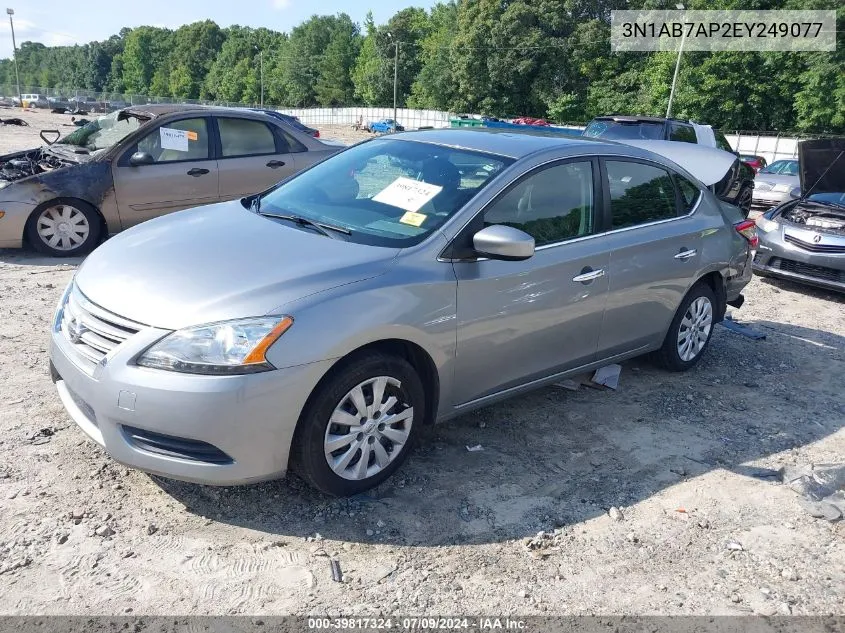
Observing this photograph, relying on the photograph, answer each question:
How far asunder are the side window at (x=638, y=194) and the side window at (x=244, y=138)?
5033 millimetres

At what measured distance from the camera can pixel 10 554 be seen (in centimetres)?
272

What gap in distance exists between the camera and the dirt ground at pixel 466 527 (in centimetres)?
267

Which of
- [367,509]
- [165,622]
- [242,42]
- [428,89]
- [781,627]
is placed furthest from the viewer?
[242,42]

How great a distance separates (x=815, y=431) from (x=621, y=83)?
58.9m

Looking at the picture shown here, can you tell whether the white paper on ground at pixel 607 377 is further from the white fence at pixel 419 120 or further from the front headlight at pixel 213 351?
the white fence at pixel 419 120

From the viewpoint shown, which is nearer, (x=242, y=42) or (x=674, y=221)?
(x=674, y=221)

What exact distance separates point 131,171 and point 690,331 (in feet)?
19.1

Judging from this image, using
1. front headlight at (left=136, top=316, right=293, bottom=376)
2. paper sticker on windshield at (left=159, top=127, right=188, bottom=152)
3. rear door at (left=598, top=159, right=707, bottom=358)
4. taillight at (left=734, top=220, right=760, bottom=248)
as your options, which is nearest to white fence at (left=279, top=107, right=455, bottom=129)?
paper sticker on windshield at (left=159, top=127, right=188, bottom=152)

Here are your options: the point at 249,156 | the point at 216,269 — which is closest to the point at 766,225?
the point at 249,156

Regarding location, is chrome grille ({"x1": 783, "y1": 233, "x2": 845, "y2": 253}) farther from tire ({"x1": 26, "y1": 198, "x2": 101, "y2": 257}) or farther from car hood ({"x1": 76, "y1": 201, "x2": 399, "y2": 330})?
tire ({"x1": 26, "y1": 198, "x2": 101, "y2": 257})

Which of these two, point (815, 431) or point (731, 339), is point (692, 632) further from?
point (731, 339)

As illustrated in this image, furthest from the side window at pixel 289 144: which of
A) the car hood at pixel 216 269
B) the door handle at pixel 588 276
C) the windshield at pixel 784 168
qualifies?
the windshield at pixel 784 168

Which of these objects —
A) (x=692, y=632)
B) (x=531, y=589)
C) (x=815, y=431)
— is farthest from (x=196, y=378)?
(x=815, y=431)

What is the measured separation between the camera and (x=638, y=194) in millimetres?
4512
